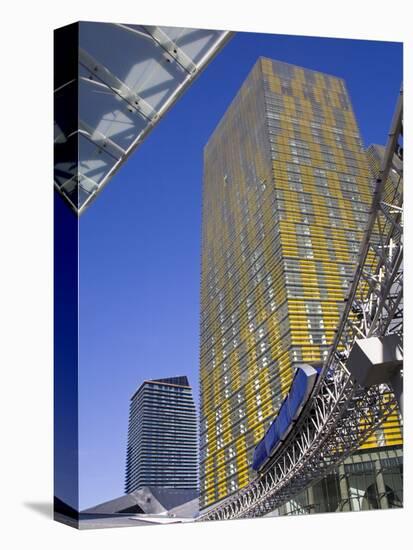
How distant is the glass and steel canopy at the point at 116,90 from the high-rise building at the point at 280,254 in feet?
101

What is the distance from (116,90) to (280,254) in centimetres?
4488

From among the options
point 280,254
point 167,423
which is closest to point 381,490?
point 280,254

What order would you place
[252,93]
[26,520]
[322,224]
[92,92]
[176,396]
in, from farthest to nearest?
[176,396], [252,93], [322,224], [26,520], [92,92]

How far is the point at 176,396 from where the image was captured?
5285 inches

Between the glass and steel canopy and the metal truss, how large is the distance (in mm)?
4131

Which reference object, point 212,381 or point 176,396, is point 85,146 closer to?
point 212,381

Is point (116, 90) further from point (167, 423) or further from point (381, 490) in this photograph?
point (167, 423)

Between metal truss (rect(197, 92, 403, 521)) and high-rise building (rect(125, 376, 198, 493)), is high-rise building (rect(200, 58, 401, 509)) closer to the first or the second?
metal truss (rect(197, 92, 403, 521))

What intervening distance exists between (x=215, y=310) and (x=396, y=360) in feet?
215

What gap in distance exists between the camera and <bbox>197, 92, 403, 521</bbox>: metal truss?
12070mm

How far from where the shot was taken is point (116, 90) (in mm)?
11211

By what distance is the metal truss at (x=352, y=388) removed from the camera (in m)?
12.1

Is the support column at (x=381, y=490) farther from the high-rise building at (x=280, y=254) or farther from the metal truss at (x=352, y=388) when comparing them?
the high-rise building at (x=280, y=254)
